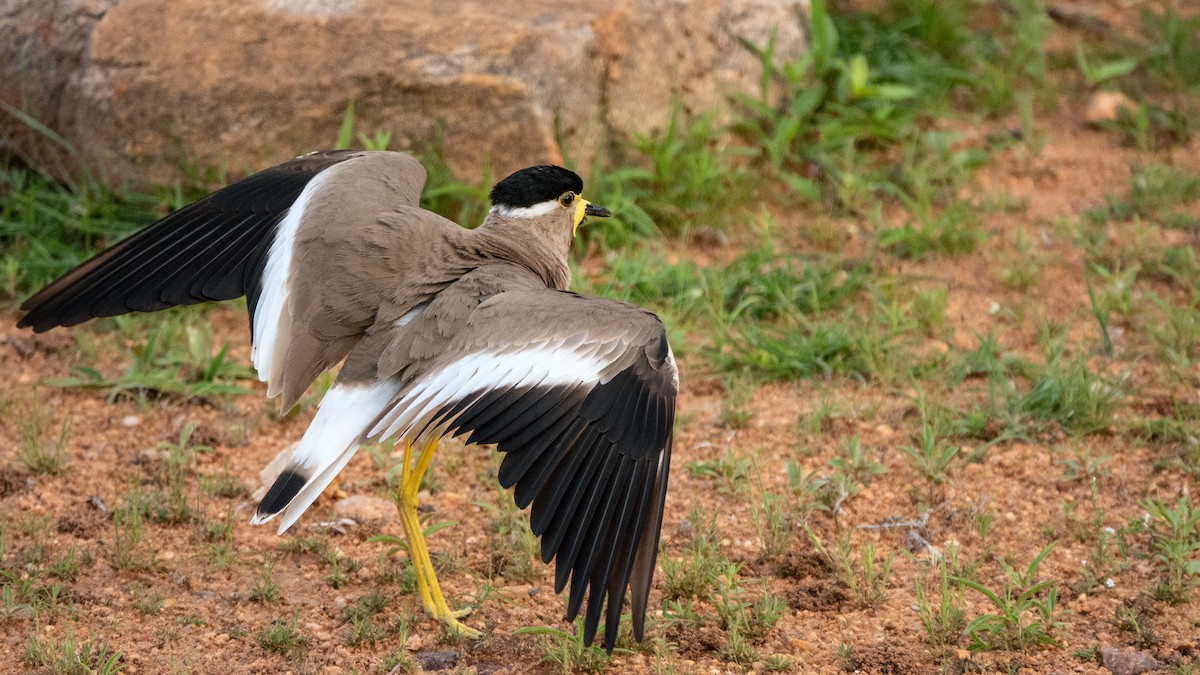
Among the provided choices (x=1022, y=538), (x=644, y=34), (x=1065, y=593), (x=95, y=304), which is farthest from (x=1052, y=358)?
(x=95, y=304)

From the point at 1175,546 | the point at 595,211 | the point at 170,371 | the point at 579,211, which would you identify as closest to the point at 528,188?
the point at 579,211

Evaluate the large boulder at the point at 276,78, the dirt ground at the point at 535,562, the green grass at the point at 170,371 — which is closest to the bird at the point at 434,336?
the dirt ground at the point at 535,562

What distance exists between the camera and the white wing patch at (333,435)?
11.4 feet

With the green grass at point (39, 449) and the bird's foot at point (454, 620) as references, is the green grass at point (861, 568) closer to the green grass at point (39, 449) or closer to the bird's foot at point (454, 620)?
the bird's foot at point (454, 620)

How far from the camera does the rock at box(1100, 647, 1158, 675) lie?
11.3 ft

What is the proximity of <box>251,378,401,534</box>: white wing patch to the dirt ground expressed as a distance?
0.43 metres

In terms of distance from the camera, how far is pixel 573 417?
11.0 ft

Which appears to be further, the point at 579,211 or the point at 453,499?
the point at 579,211

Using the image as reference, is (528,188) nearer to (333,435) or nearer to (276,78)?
(333,435)

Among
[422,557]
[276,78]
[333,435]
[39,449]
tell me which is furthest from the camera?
[276,78]

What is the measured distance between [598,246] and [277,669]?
121 inches

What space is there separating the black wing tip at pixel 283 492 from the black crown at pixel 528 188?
135 cm

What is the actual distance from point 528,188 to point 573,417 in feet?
4.25

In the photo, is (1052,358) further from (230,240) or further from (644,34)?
(230,240)
